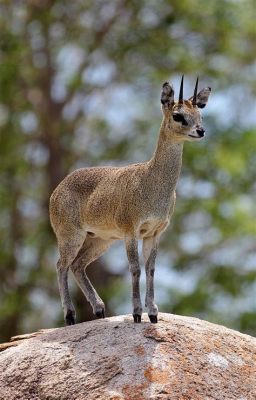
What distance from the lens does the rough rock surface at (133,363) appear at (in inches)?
503

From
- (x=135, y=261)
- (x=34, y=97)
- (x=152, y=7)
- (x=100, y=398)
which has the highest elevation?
(x=152, y=7)

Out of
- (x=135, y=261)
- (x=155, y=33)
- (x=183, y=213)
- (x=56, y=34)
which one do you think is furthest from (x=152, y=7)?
(x=135, y=261)

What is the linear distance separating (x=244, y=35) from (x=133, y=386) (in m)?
23.4

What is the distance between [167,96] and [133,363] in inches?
130

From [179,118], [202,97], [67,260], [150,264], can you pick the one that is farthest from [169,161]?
[67,260]

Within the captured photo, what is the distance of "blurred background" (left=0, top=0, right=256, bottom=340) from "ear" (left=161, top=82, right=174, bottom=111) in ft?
57.8

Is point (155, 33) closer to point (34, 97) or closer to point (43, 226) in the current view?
point (34, 97)

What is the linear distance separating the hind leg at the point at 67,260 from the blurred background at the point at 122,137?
16.3 m

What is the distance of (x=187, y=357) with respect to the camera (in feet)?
43.2

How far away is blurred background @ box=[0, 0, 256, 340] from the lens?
32625 mm

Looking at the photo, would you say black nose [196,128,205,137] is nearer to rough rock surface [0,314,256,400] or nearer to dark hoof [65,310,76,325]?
rough rock surface [0,314,256,400]

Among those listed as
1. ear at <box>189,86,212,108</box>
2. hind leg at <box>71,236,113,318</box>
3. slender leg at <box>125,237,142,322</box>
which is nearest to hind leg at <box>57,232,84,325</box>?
hind leg at <box>71,236,113,318</box>

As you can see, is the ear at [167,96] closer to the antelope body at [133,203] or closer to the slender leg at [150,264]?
the antelope body at [133,203]

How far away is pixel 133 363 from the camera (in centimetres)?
1298
